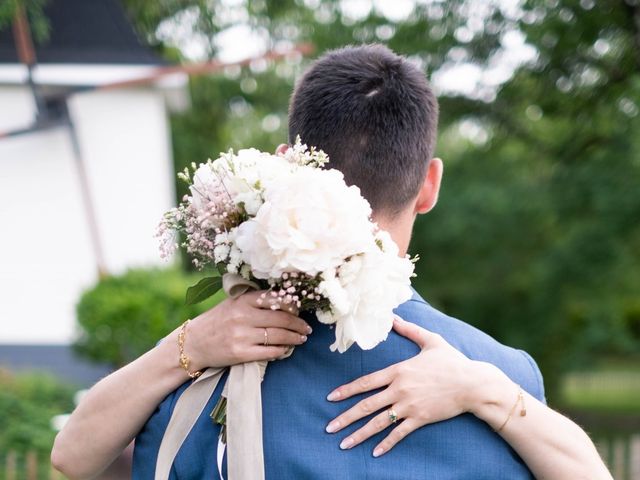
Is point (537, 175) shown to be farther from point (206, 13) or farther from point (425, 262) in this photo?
point (206, 13)

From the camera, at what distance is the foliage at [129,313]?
1138 centimetres

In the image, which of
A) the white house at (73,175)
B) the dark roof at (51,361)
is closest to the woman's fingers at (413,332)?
the dark roof at (51,361)

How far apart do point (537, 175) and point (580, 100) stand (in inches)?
136

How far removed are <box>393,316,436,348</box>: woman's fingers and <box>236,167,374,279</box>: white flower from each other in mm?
282


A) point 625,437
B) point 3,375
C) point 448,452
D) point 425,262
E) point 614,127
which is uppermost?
point 448,452

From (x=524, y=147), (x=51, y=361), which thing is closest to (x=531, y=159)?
(x=524, y=147)

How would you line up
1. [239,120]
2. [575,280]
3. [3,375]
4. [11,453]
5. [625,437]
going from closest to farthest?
1. [11,453]
2. [625,437]
3. [3,375]
4. [575,280]
5. [239,120]

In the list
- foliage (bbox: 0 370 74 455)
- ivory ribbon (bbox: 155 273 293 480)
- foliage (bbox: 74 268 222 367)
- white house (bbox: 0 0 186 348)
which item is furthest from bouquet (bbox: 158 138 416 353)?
white house (bbox: 0 0 186 348)

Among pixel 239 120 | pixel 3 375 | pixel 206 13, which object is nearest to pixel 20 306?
pixel 3 375

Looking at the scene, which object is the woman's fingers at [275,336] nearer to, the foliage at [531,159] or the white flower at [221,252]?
the white flower at [221,252]

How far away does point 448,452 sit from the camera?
212cm

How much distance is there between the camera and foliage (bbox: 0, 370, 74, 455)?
27.5ft

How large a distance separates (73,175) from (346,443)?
1335 centimetres

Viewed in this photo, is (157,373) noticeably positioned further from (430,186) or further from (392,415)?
(430,186)
